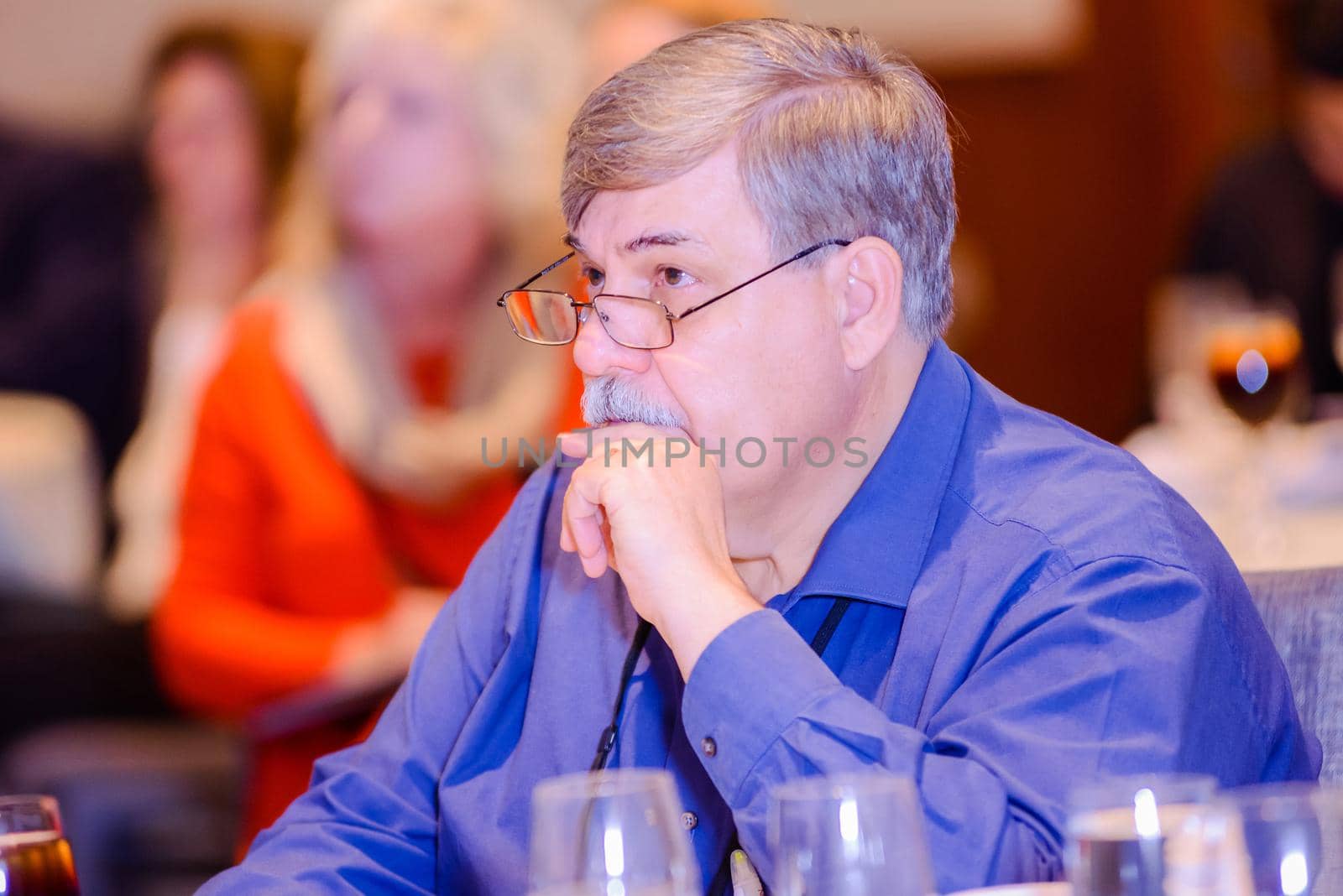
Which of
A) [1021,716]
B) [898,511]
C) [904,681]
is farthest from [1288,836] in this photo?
[898,511]

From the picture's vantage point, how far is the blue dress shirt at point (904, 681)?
1.11 m

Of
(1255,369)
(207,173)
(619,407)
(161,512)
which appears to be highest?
(207,173)

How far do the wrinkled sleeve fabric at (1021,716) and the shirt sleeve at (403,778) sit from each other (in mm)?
396

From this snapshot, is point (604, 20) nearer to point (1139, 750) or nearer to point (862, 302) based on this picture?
point (862, 302)

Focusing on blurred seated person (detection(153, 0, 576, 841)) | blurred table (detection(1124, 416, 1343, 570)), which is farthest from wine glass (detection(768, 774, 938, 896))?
blurred seated person (detection(153, 0, 576, 841))

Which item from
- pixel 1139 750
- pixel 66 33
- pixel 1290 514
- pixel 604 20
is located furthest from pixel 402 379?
pixel 66 33

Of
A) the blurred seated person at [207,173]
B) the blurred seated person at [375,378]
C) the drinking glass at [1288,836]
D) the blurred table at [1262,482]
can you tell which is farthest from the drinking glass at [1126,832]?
the blurred seated person at [207,173]

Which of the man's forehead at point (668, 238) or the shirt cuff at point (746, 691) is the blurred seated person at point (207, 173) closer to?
the man's forehead at point (668, 238)

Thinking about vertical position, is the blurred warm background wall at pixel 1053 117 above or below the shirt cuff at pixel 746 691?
above

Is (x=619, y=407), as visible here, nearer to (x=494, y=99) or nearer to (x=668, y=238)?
(x=668, y=238)

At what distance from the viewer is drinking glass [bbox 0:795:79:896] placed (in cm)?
107

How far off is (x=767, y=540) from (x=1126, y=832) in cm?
69

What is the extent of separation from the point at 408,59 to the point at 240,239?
1.90 meters

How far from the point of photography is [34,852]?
1092 mm
